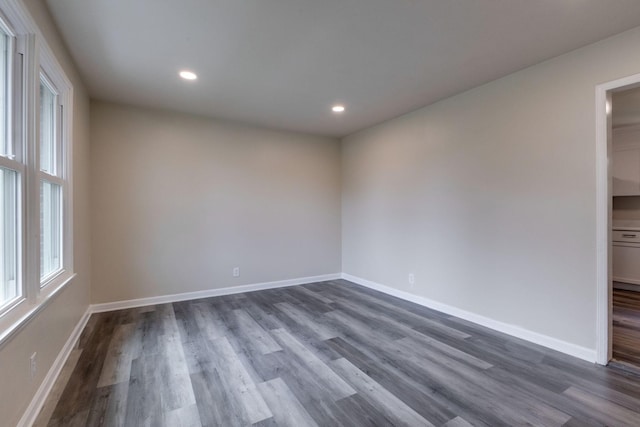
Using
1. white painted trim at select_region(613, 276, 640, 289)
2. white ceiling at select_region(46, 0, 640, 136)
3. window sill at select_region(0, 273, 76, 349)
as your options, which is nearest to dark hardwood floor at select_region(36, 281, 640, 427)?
window sill at select_region(0, 273, 76, 349)

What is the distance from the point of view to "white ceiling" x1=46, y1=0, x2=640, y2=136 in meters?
1.97

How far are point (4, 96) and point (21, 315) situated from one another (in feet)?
3.96

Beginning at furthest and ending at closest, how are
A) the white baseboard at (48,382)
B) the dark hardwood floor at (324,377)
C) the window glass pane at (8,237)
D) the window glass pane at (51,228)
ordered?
the window glass pane at (51,228) < the dark hardwood floor at (324,377) < the white baseboard at (48,382) < the window glass pane at (8,237)

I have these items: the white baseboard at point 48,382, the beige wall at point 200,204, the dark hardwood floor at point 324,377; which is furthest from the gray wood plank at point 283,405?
the beige wall at point 200,204

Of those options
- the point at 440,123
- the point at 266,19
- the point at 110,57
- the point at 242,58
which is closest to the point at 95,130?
the point at 110,57

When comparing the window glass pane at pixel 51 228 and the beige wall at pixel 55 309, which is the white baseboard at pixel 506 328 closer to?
the beige wall at pixel 55 309

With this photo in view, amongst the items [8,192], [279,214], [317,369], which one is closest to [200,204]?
[279,214]

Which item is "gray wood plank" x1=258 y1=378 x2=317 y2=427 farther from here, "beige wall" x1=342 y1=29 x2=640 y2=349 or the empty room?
"beige wall" x1=342 y1=29 x2=640 y2=349

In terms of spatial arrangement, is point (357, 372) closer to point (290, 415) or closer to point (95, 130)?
point (290, 415)

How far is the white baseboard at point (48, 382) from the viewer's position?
1657 millimetres

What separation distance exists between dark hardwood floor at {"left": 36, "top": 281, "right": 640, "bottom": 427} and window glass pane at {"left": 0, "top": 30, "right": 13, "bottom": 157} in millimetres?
1592

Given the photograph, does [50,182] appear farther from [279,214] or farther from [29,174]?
[279,214]

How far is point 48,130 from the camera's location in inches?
95.3

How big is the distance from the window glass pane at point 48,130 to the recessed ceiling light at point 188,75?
1.06 metres
